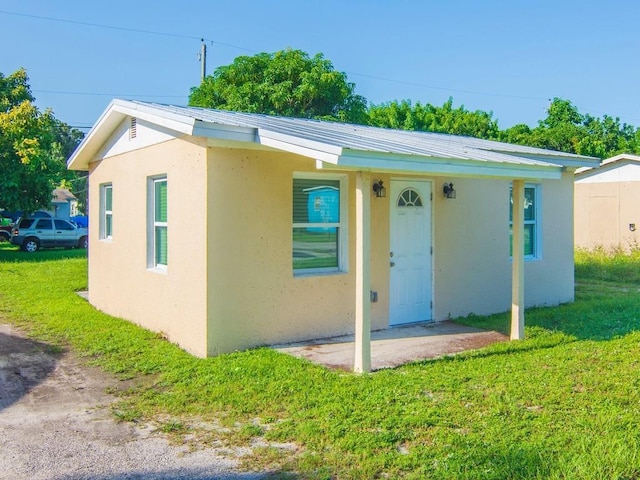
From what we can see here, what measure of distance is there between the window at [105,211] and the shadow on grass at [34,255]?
34.0 ft

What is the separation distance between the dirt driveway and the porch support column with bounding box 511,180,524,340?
4.94 m

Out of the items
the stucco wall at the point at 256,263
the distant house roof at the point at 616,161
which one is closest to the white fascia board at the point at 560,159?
the stucco wall at the point at 256,263

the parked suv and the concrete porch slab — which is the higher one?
the parked suv

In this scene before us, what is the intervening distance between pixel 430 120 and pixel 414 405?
→ 2602cm

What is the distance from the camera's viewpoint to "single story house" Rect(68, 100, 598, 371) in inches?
265

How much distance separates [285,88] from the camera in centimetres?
2402

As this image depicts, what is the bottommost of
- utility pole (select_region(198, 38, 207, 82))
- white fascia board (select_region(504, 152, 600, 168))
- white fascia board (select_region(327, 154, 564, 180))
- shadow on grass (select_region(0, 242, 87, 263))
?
shadow on grass (select_region(0, 242, 87, 263))

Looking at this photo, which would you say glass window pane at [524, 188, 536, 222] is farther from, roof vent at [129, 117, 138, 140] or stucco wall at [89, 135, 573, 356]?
roof vent at [129, 117, 138, 140]

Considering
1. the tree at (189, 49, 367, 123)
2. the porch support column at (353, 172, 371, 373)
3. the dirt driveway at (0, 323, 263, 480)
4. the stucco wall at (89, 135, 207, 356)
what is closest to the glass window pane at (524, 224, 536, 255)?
the porch support column at (353, 172, 371, 373)

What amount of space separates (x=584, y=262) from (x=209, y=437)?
14.9 m

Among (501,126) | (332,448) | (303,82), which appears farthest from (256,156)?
(501,126)

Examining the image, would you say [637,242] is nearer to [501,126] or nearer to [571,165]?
[571,165]

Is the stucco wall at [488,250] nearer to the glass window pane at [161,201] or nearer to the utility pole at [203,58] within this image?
the glass window pane at [161,201]

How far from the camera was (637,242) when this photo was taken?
61.9 ft
